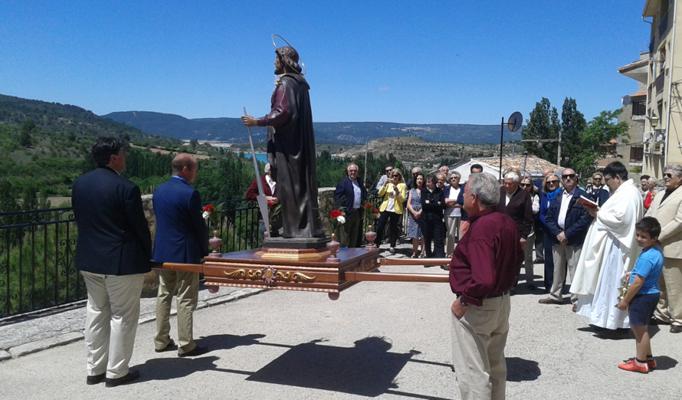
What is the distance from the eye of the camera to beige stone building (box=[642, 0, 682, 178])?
2888cm

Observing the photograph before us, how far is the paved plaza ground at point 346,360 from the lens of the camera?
4.73 metres

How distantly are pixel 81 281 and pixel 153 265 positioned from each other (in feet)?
12.8

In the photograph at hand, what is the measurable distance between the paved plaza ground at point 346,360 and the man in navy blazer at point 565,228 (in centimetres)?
46

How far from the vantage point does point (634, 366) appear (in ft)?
17.4

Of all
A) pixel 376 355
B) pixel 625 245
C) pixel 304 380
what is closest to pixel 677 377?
pixel 625 245

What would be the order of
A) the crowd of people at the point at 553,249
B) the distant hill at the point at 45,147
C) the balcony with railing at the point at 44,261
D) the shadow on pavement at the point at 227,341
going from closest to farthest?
the crowd of people at the point at 553,249
the shadow on pavement at the point at 227,341
the balcony with railing at the point at 44,261
the distant hill at the point at 45,147

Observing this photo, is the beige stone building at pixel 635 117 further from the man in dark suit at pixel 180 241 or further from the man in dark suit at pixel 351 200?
the man in dark suit at pixel 180 241

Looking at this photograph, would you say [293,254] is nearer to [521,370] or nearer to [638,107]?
[521,370]

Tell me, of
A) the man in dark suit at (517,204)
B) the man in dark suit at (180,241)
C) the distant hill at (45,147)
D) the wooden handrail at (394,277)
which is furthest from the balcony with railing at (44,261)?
the man in dark suit at (517,204)

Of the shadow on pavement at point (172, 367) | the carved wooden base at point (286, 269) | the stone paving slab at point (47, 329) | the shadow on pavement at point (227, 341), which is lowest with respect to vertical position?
the shadow on pavement at point (172, 367)

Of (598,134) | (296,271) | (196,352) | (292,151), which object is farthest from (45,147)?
(296,271)

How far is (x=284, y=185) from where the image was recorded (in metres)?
5.23

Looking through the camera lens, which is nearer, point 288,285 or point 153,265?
point 288,285

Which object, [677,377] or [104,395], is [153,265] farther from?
[677,377]
